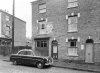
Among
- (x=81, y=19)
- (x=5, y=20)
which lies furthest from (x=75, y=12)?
(x=5, y=20)

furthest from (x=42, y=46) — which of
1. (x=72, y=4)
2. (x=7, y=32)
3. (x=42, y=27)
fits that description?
(x=7, y=32)

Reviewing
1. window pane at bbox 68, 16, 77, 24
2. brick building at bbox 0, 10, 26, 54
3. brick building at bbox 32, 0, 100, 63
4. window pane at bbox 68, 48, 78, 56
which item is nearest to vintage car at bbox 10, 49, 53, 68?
brick building at bbox 32, 0, 100, 63

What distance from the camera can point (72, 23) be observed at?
15.3 meters

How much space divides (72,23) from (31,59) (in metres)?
7.78

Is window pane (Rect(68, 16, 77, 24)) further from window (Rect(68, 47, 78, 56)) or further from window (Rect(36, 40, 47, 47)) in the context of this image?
window (Rect(36, 40, 47, 47))

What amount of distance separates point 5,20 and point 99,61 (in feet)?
74.1

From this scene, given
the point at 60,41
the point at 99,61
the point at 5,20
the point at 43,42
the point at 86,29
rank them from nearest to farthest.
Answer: the point at 99,61 → the point at 86,29 → the point at 60,41 → the point at 43,42 → the point at 5,20

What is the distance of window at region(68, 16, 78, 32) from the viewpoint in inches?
594

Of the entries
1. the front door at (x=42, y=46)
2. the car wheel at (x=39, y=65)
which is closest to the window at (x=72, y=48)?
the front door at (x=42, y=46)

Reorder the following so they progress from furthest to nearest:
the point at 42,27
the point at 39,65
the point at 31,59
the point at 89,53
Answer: the point at 42,27 → the point at 89,53 → the point at 31,59 → the point at 39,65

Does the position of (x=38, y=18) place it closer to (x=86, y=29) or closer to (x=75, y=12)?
(x=75, y=12)

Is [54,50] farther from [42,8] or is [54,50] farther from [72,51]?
[42,8]

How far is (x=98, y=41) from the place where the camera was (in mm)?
13367

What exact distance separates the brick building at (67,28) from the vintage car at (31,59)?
97 cm
